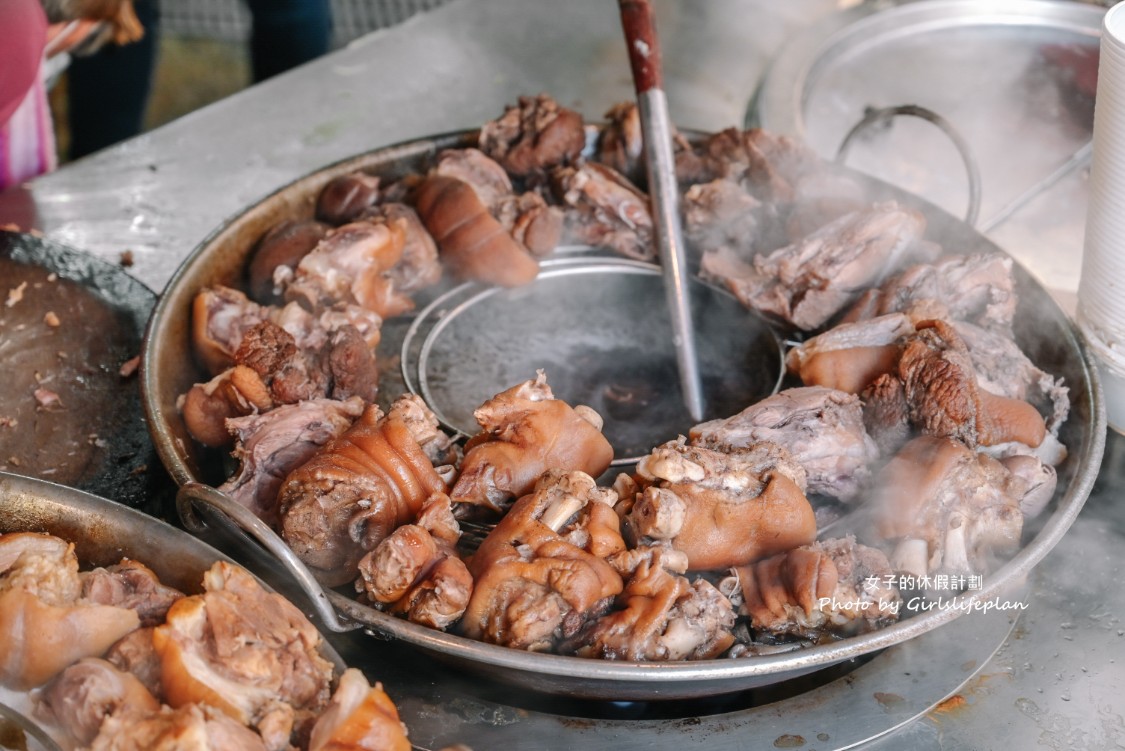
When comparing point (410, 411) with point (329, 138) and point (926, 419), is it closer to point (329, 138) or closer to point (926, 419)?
point (926, 419)

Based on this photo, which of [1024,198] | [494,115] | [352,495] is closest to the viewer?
[352,495]

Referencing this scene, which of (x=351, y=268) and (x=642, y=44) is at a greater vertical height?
(x=642, y=44)

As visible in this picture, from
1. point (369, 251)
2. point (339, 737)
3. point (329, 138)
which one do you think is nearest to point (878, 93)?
point (329, 138)

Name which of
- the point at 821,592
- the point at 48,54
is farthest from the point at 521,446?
the point at 48,54

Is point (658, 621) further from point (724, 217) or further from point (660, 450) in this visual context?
point (724, 217)

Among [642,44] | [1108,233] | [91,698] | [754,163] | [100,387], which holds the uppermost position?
[642,44]

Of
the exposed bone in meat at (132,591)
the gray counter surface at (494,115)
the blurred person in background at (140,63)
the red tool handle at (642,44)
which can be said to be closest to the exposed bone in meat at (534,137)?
the red tool handle at (642,44)
